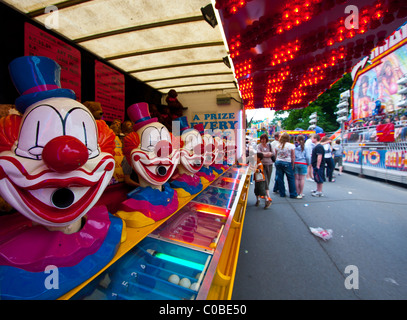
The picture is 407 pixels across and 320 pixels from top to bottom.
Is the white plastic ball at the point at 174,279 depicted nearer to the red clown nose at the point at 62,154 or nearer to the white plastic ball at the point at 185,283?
the white plastic ball at the point at 185,283

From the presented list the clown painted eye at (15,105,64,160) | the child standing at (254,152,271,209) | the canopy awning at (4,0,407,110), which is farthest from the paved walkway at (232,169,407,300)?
the canopy awning at (4,0,407,110)

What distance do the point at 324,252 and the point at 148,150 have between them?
269cm

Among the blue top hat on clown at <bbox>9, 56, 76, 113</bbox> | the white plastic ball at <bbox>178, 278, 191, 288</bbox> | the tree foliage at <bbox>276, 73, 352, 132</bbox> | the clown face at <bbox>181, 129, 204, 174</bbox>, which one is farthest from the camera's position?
the tree foliage at <bbox>276, 73, 352, 132</bbox>

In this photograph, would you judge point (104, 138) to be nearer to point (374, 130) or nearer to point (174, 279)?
point (174, 279)

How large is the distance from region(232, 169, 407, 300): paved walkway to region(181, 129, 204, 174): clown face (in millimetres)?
1363

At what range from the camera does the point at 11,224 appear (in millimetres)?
920

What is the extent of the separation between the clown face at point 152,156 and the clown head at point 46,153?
457mm

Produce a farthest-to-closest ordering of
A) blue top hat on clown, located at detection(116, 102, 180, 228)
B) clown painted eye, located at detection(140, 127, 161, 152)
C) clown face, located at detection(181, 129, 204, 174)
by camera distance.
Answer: clown face, located at detection(181, 129, 204, 174) < clown painted eye, located at detection(140, 127, 161, 152) < blue top hat on clown, located at detection(116, 102, 180, 228)

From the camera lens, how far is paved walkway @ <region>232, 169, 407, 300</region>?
181 cm

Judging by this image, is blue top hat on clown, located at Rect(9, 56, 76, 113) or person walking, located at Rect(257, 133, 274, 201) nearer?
blue top hat on clown, located at Rect(9, 56, 76, 113)

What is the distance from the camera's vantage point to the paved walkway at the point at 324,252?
1806mm

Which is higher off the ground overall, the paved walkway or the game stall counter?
the game stall counter

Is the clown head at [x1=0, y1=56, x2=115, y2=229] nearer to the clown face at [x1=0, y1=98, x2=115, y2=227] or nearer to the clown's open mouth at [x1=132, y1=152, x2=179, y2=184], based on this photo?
the clown face at [x1=0, y1=98, x2=115, y2=227]

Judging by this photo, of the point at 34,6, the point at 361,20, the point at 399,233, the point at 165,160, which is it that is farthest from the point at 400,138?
the point at 34,6
